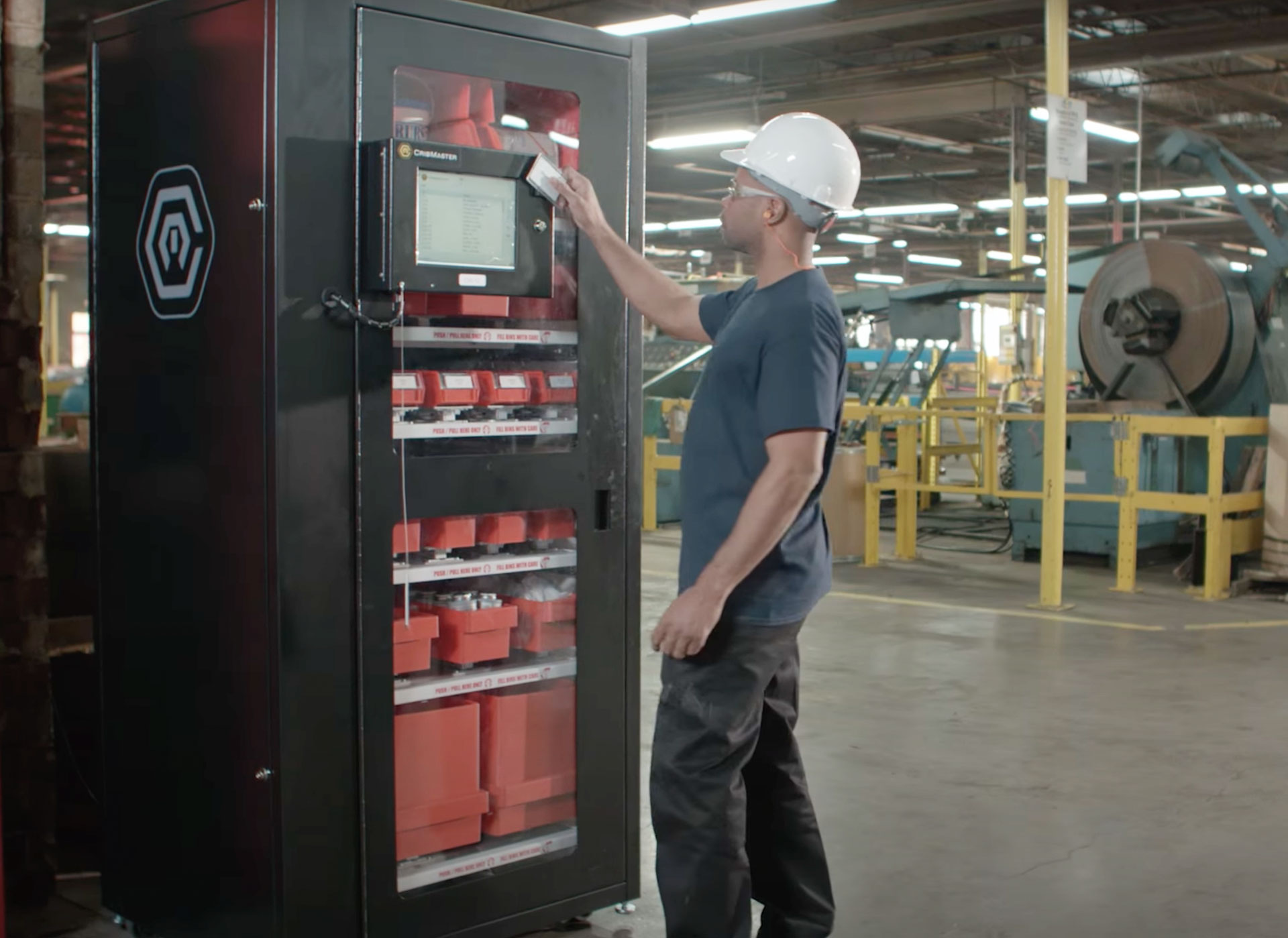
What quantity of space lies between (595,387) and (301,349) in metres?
0.75

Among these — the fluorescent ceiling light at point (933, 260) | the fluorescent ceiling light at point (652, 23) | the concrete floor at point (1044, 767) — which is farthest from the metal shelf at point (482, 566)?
the fluorescent ceiling light at point (933, 260)

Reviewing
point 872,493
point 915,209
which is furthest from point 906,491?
point 915,209

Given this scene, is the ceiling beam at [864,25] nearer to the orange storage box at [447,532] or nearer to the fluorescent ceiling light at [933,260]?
the orange storage box at [447,532]

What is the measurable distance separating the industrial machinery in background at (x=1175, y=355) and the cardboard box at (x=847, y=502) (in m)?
1.15

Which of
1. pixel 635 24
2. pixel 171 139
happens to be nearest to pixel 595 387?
pixel 171 139

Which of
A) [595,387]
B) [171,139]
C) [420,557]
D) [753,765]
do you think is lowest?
[753,765]

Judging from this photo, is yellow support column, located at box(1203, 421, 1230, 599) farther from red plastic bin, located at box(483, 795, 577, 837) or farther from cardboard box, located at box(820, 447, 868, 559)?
red plastic bin, located at box(483, 795, 577, 837)

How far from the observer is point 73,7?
35.3ft

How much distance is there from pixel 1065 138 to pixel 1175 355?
2540 millimetres

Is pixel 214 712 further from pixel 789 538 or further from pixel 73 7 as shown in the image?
pixel 73 7

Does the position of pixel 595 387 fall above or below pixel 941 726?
above

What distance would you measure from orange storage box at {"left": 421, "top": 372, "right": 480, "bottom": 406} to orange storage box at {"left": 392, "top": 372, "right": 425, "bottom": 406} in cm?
2

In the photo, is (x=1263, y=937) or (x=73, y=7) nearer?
(x=1263, y=937)

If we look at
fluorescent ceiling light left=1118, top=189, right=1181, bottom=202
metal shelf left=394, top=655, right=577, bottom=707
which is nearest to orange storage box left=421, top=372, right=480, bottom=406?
metal shelf left=394, top=655, right=577, bottom=707
